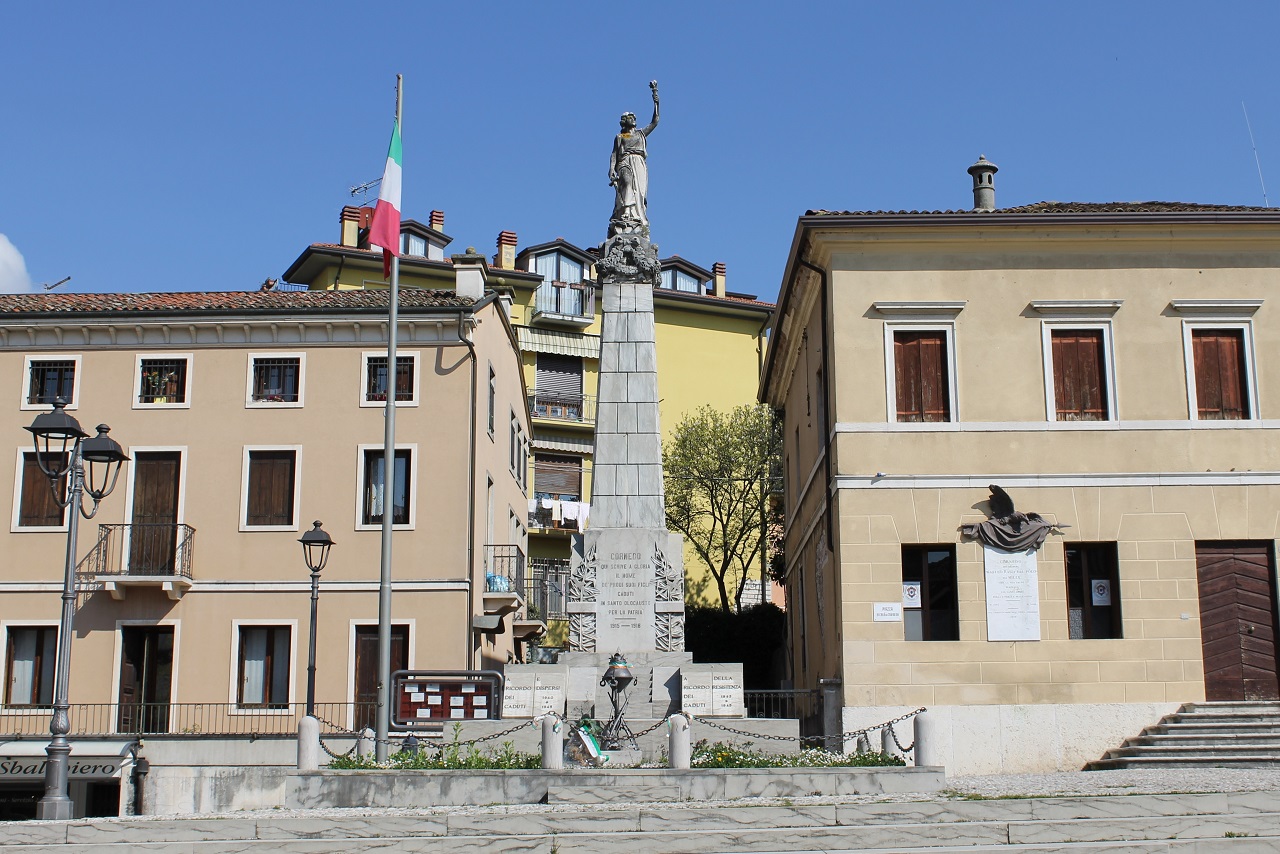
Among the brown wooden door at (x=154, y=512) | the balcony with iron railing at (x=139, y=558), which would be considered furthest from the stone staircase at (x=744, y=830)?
the brown wooden door at (x=154, y=512)

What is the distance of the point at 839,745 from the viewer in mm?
20328

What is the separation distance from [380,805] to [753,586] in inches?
1283

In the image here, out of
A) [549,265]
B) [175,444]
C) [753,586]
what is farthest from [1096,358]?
[549,265]

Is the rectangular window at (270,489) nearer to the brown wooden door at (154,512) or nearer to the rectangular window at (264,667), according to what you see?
the brown wooden door at (154,512)

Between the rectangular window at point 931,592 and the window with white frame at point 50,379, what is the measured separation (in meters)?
16.8

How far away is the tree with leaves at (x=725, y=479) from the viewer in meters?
42.0

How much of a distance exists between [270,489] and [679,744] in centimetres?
1465

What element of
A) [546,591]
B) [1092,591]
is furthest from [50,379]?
[1092,591]

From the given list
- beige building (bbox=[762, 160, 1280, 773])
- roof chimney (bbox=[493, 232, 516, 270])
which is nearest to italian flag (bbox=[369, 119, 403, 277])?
beige building (bbox=[762, 160, 1280, 773])

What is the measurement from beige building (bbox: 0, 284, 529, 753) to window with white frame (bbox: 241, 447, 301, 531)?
4cm

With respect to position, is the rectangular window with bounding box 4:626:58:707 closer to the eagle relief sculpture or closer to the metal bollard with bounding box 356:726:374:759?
the metal bollard with bounding box 356:726:374:759

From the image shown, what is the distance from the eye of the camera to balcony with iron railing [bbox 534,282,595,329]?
157ft

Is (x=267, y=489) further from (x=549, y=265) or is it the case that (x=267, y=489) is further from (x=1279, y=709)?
(x=549, y=265)

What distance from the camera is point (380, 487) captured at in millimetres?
27500
